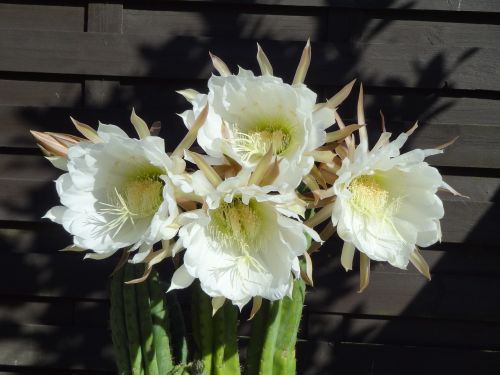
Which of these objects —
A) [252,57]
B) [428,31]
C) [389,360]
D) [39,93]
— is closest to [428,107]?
[428,31]

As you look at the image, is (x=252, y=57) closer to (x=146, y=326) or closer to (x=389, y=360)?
(x=146, y=326)

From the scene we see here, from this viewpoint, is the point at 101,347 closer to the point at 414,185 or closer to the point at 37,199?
the point at 37,199

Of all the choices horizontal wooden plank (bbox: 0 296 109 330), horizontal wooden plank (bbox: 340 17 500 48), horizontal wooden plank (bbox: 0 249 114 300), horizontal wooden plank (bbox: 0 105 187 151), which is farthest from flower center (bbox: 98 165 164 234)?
horizontal wooden plank (bbox: 0 296 109 330)

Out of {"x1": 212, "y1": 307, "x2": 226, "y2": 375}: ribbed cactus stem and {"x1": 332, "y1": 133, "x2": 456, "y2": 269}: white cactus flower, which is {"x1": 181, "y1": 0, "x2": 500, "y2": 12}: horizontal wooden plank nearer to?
{"x1": 332, "y1": 133, "x2": 456, "y2": 269}: white cactus flower

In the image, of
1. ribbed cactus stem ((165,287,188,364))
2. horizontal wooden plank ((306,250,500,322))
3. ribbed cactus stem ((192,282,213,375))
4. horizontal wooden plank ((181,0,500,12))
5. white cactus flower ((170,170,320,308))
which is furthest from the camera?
horizontal wooden plank ((306,250,500,322))

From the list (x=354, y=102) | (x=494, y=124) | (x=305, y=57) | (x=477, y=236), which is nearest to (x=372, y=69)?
(x=354, y=102)
